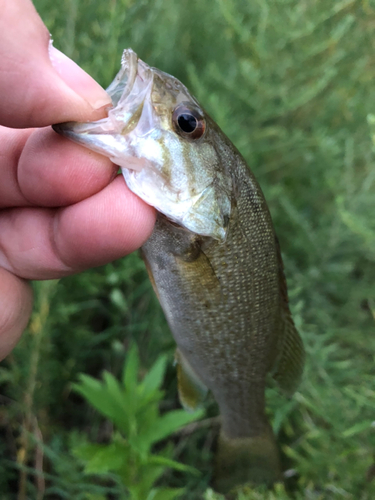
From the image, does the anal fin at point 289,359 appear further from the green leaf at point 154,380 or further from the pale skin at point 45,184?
the pale skin at point 45,184

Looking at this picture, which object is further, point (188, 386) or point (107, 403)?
point (188, 386)

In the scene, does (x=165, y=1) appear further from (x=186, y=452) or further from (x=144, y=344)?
(x=186, y=452)

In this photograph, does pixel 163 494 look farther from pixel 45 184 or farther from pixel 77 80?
pixel 77 80

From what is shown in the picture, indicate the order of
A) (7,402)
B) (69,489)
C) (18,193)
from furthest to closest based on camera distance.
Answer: (7,402)
(69,489)
(18,193)

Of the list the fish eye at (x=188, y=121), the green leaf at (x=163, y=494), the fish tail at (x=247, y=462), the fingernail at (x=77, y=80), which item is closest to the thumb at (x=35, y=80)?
the fingernail at (x=77, y=80)

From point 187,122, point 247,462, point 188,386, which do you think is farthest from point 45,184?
point 247,462

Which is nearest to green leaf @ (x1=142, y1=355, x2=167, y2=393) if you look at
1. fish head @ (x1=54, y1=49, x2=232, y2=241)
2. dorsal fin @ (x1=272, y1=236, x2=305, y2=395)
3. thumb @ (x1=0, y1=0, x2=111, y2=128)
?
dorsal fin @ (x1=272, y1=236, x2=305, y2=395)

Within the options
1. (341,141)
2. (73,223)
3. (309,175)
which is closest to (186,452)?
(73,223)
